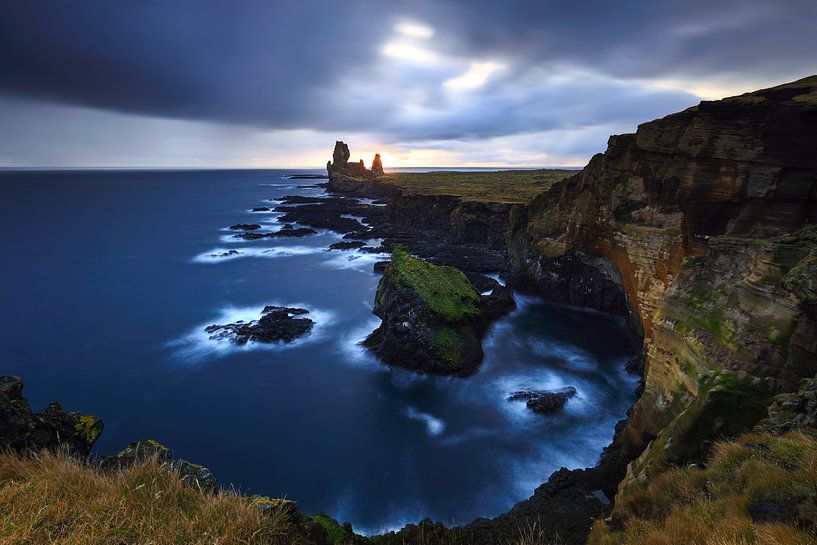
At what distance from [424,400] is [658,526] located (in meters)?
17.0

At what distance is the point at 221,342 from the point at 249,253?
3139 centimetres

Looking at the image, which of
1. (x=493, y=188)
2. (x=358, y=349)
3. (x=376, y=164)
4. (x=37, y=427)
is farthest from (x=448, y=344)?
(x=376, y=164)

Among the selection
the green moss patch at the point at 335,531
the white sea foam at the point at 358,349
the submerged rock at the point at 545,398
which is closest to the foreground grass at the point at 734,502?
the green moss patch at the point at 335,531

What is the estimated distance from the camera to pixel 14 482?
17.5 ft

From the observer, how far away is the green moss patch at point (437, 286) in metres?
26.1

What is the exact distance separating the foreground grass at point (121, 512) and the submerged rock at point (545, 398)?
60.6ft

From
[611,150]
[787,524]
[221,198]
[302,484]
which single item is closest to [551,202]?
[611,150]

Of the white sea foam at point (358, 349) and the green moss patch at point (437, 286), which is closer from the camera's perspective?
the green moss patch at point (437, 286)

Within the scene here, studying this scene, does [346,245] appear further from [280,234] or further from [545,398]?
[545,398]

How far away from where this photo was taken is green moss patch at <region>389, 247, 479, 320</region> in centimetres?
2614

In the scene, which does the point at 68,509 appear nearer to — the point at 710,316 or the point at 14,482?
the point at 14,482

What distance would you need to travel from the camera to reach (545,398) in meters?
21.7

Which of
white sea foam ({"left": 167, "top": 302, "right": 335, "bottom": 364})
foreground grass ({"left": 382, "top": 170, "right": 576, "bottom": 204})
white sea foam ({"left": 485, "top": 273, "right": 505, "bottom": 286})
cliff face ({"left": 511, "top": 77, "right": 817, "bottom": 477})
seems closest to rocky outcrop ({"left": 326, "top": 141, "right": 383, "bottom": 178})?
foreground grass ({"left": 382, "top": 170, "right": 576, "bottom": 204})

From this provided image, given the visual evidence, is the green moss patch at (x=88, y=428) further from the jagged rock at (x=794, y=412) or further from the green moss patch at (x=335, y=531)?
the jagged rock at (x=794, y=412)
